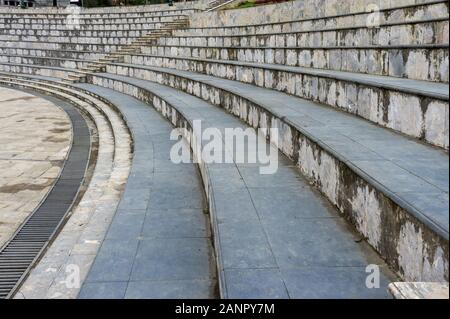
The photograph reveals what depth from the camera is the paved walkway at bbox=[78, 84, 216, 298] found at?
9.84 feet

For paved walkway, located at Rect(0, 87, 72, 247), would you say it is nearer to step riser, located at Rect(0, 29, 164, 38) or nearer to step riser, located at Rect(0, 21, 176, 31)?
step riser, located at Rect(0, 29, 164, 38)

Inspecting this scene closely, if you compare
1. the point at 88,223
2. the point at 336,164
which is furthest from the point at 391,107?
the point at 88,223

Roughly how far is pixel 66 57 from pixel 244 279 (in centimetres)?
2038

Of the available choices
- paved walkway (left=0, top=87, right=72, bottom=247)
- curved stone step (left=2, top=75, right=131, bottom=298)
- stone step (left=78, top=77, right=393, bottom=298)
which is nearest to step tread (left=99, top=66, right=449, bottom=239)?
stone step (left=78, top=77, right=393, bottom=298)

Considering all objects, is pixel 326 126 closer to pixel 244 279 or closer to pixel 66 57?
pixel 244 279

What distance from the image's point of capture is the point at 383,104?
4949mm

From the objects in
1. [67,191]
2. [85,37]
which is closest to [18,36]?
[85,37]

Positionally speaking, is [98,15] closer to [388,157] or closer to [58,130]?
[58,130]

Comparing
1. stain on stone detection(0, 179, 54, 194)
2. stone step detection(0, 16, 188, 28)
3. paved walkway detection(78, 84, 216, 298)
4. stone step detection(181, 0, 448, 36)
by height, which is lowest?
stain on stone detection(0, 179, 54, 194)

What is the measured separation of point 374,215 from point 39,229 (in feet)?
12.0

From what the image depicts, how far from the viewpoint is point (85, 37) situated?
21.7 metres

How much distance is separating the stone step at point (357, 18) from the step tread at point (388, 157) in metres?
2.42

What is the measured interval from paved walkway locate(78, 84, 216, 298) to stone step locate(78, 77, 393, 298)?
0.92 feet

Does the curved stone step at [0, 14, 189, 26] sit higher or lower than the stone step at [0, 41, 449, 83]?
higher
